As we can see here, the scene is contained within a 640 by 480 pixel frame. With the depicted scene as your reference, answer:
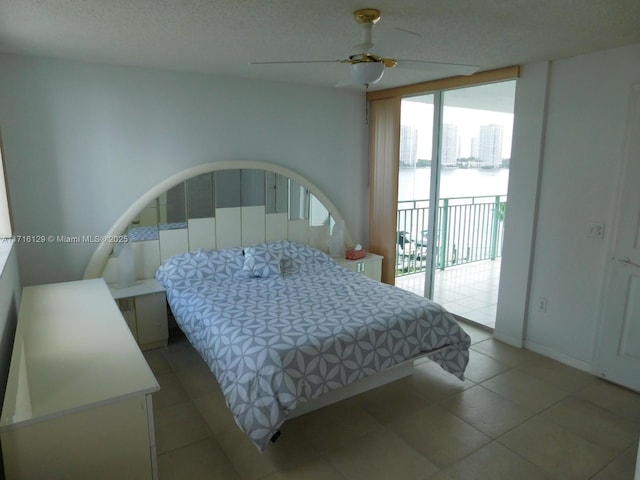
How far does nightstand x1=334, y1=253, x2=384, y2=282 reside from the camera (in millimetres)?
4555

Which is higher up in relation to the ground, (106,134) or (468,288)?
(106,134)

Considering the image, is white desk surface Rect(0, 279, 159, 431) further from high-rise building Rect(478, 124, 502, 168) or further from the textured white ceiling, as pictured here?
high-rise building Rect(478, 124, 502, 168)

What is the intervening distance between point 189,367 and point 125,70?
97.8 inches

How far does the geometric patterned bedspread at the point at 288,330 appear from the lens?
2260mm

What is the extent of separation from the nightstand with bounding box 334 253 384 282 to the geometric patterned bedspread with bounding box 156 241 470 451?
2.23 ft

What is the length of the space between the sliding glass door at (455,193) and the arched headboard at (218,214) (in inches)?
46.2

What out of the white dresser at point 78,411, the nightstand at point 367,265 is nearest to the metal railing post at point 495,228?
the nightstand at point 367,265

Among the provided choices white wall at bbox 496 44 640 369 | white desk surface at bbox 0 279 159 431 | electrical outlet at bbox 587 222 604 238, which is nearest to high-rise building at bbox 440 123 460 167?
white wall at bbox 496 44 640 369

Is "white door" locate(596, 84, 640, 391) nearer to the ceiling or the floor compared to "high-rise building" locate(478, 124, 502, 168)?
nearer to the floor

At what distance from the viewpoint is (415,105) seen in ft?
15.6

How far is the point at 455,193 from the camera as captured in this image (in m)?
5.78

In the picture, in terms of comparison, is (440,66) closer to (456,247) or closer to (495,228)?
(456,247)

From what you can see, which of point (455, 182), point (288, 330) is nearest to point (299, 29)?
point (288, 330)

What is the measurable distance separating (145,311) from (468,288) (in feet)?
12.3
